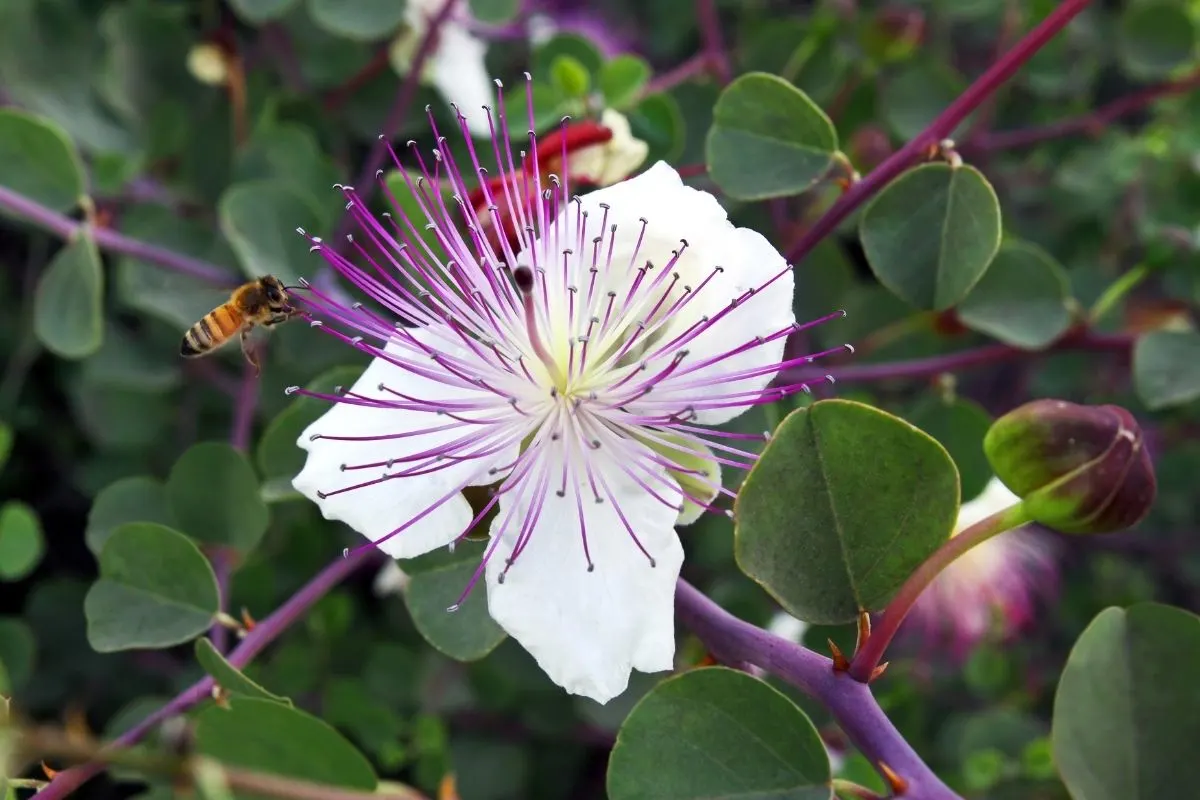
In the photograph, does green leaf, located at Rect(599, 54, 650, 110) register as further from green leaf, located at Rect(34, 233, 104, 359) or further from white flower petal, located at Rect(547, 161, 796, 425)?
green leaf, located at Rect(34, 233, 104, 359)

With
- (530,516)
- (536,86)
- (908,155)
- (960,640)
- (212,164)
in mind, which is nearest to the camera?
(530,516)

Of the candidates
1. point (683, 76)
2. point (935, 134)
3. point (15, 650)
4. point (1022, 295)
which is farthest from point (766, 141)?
point (15, 650)

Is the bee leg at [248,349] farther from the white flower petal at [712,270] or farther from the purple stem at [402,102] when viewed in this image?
the white flower petal at [712,270]

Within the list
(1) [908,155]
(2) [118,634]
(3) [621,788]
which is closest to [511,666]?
(2) [118,634]

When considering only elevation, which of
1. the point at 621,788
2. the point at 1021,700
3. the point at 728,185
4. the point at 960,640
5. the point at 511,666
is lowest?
the point at 1021,700

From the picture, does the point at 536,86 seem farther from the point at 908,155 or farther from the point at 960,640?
the point at 960,640

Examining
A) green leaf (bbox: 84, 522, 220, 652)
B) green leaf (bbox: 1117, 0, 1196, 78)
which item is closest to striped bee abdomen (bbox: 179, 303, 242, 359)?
green leaf (bbox: 84, 522, 220, 652)
